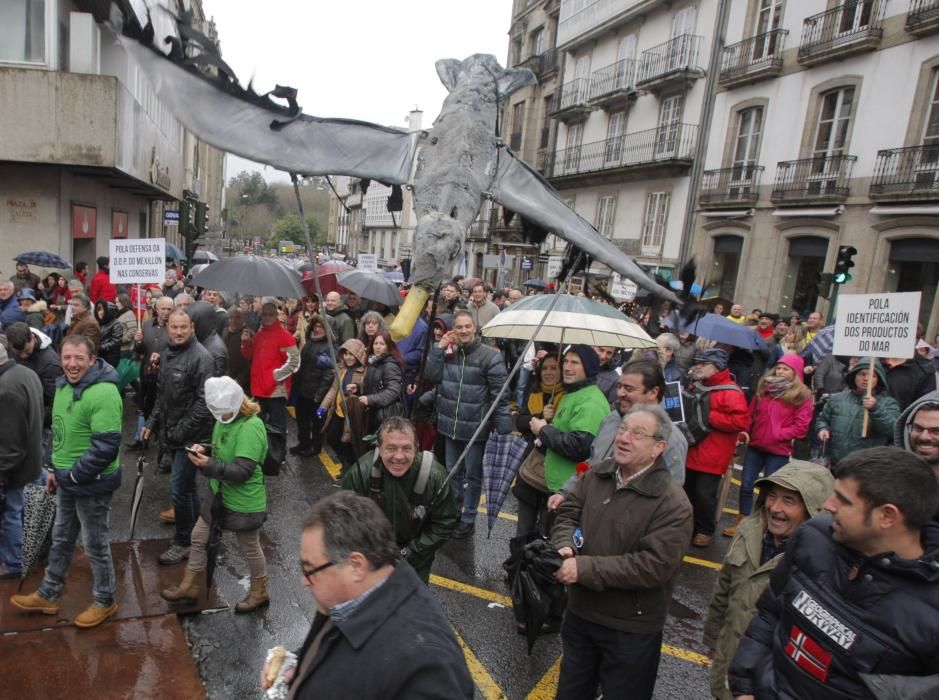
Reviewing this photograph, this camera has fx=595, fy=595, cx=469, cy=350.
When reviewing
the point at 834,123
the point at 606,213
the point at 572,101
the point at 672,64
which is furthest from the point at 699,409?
the point at 572,101

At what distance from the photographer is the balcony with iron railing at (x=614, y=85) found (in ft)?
79.1

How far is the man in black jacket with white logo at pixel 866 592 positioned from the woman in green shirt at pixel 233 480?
322cm

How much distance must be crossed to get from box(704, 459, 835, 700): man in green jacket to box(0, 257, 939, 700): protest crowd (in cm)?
1

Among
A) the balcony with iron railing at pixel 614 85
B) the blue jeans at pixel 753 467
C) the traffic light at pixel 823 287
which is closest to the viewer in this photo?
the blue jeans at pixel 753 467

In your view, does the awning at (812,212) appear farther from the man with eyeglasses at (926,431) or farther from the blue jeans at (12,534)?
the blue jeans at (12,534)

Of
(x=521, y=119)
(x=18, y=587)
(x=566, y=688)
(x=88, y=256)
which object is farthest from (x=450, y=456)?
(x=521, y=119)

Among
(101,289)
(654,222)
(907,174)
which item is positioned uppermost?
(907,174)

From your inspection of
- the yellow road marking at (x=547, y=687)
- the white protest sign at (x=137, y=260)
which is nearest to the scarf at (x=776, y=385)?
the yellow road marking at (x=547, y=687)

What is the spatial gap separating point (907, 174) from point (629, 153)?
10960 mm

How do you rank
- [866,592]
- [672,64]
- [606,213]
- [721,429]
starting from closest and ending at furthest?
[866,592]
[721,429]
[672,64]
[606,213]

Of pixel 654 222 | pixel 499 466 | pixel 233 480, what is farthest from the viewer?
pixel 654 222

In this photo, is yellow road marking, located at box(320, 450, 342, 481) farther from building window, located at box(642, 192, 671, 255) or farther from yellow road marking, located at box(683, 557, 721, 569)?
building window, located at box(642, 192, 671, 255)

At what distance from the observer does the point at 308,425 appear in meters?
7.73

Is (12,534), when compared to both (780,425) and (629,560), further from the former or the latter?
(780,425)
